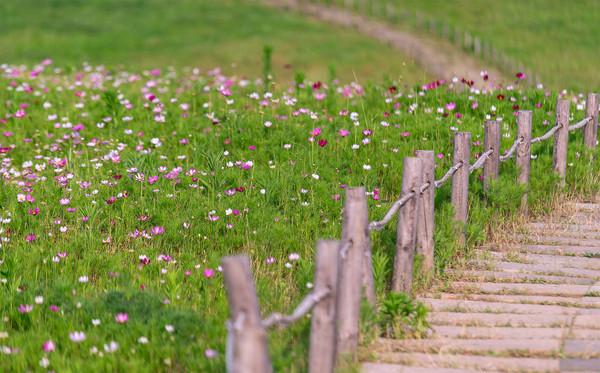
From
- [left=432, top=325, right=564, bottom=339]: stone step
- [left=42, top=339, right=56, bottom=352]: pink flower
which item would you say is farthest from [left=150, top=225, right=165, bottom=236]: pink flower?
[left=432, top=325, right=564, bottom=339]: stone step

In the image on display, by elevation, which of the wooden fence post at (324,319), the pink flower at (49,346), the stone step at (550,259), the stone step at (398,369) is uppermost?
the wooden fence post at (324,319)

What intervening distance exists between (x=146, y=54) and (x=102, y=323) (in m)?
23.8

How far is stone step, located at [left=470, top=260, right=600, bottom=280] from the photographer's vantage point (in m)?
6.70

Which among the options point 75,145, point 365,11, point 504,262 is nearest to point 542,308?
point 504,262

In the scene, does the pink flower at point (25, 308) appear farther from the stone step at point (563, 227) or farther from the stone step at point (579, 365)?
the stone step at point (563, 227)

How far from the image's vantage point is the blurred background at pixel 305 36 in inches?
1046

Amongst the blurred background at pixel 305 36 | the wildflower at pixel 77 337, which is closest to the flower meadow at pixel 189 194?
the wildflower at pixel 77 337

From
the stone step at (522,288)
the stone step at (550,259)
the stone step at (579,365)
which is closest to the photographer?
the stone step at (579,365)

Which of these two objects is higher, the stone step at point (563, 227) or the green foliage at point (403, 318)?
the green foliage at point (403, 318)

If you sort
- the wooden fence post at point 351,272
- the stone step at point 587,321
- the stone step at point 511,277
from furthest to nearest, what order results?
1. the stone step at point 511,277
2. the stone step at point 587,321
3. the wooden fence post at point 351,272

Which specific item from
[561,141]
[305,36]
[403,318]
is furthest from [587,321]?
[305,36]

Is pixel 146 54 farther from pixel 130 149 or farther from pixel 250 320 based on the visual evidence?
pixel 250 320

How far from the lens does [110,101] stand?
10688mm

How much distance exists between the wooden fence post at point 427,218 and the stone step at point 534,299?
Result: 357mm
